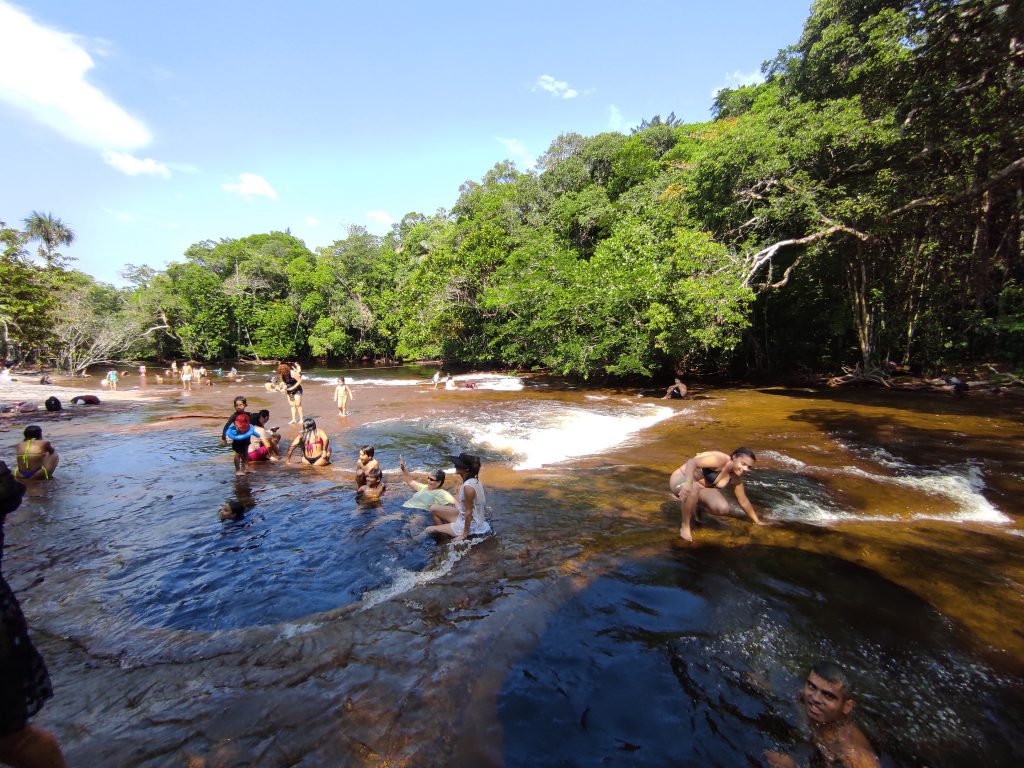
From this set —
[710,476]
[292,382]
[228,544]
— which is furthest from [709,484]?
[292,382]

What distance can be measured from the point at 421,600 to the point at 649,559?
8.68 ft

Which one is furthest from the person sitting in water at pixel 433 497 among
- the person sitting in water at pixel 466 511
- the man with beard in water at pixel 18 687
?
the man with beard in water at pixel 18 687

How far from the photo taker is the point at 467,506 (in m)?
6.15

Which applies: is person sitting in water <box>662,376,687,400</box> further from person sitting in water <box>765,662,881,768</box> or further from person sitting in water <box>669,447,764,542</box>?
person sitting in water <box>765,662,881,768</box>

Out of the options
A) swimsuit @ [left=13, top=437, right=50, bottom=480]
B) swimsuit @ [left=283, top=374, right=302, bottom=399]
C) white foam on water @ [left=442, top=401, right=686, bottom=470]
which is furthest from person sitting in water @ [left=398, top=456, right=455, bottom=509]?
swimsuit @ [left=283, top=374, right=302, bottom=399]

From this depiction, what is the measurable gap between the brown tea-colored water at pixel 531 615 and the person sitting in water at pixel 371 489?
0.69ft

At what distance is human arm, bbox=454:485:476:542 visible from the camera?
610 centimetres

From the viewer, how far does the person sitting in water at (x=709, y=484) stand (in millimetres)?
6074

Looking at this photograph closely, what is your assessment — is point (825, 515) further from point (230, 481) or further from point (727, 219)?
point (727, 219)

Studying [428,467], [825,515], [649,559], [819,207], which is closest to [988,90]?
[819,207]

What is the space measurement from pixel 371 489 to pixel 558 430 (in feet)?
22.7

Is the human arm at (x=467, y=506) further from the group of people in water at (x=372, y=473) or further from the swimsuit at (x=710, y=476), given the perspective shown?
the swimsuit at (x=710, y=476)

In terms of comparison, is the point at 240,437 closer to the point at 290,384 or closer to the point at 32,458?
the point at 32,458

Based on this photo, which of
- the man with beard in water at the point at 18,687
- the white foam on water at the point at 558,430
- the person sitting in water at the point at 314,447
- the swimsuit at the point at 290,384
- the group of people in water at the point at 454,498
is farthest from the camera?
the swimsuit at the point at 290,384
